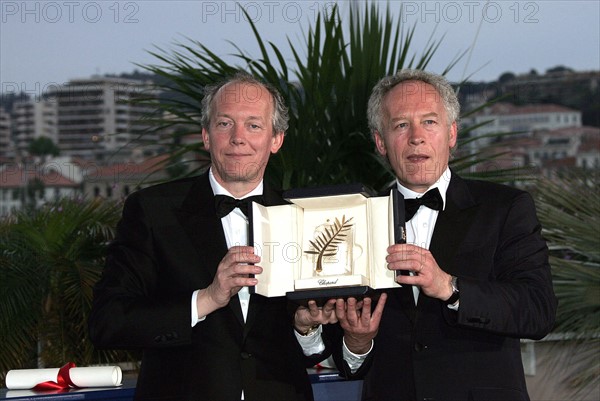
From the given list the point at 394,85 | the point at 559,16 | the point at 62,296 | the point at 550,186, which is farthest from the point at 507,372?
the point at 559,16

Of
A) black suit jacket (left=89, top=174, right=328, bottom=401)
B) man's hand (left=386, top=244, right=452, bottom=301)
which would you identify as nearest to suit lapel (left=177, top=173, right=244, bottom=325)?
black suit jacket (left=89, top=174, right=328, bottom=401)

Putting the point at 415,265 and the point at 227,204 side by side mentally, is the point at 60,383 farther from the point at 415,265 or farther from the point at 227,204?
the point at 415,265

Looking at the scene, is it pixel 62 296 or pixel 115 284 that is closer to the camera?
pixel 115 284

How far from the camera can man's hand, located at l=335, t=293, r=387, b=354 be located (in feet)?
7.89

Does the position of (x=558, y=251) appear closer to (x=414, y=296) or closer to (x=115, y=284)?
(x=414, y=296)

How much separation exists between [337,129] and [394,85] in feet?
6.72

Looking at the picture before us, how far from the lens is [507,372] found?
2471 millimetres

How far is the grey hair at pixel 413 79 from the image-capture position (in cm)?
268

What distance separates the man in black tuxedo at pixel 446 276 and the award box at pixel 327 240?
0.09m

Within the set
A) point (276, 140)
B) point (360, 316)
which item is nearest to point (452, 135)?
point (276, 140)

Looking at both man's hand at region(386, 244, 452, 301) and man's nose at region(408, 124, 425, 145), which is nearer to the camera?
man's hand at region(386, 244, 452, 301)

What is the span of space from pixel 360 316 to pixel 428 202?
378 mm

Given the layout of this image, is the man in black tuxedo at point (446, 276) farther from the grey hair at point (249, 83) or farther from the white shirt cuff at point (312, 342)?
the grey hair at point (249, 83)

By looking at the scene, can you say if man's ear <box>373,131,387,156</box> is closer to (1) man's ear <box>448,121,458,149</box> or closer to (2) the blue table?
(1) man's ear <box>448,121,458,149</box>
